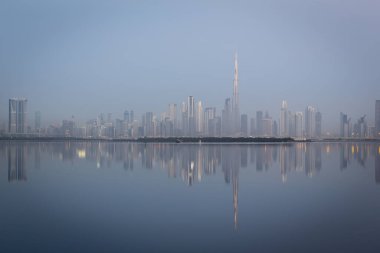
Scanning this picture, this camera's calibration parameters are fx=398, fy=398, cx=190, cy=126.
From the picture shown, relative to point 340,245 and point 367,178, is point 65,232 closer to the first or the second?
point 340,245

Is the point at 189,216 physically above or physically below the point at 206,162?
above

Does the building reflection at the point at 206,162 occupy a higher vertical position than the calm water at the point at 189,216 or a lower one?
lower

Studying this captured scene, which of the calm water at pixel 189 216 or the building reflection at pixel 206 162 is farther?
the building reflection at pixel 206 162

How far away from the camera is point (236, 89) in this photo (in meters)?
144

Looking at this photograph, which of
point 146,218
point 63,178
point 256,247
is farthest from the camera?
point 63,178

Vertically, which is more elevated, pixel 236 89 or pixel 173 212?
pixel 236 89

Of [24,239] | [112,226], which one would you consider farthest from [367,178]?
[24,239]

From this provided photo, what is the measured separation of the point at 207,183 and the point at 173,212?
865cm

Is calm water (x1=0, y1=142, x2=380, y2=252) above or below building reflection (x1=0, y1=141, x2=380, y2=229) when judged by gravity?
above

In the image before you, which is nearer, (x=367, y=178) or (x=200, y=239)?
(x=200, y=239)

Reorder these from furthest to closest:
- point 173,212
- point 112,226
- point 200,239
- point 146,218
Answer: point 173,212 → point 146,218 → point 112,226 → point 200,239

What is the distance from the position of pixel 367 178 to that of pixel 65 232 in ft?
69.8

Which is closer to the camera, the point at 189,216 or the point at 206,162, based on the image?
the point at 189,216

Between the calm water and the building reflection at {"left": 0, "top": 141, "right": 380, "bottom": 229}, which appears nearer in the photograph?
the calm water
